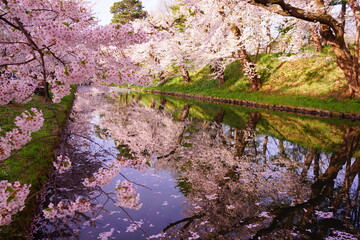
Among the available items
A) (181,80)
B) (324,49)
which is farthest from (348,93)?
(181,80)

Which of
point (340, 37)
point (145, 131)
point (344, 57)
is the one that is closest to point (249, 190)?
point (145, 131)

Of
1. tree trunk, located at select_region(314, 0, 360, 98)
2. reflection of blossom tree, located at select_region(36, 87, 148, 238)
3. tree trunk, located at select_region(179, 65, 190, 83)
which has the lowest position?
reflection of blossom tree, located at select_region(36, 87, 148, 238)

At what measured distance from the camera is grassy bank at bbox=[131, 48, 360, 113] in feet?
60.2

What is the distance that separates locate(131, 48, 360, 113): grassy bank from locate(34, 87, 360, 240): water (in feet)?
15.0

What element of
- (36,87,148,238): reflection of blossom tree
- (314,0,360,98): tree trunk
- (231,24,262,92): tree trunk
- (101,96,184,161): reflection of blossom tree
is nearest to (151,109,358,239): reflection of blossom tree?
(101,96,184,161): reflection of blossom tree

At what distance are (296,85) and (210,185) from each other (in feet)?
59.4

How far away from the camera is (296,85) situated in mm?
22359

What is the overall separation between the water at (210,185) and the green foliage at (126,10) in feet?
164

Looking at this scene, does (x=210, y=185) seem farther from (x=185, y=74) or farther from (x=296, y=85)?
(x=185, y=74)

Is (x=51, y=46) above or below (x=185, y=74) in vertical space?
above

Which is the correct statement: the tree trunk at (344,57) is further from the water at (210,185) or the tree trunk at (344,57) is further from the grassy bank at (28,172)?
the grassy bank at (28,172)

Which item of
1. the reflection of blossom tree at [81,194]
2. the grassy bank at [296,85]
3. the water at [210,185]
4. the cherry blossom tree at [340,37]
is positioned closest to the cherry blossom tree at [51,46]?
the reflection of blossom tree at [81,194]

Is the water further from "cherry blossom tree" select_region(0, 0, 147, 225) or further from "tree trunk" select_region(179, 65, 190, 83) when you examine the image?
"tree trunk" select_region(179, 65, 190, 83)

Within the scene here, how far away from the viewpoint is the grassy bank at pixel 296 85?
18.4 m
